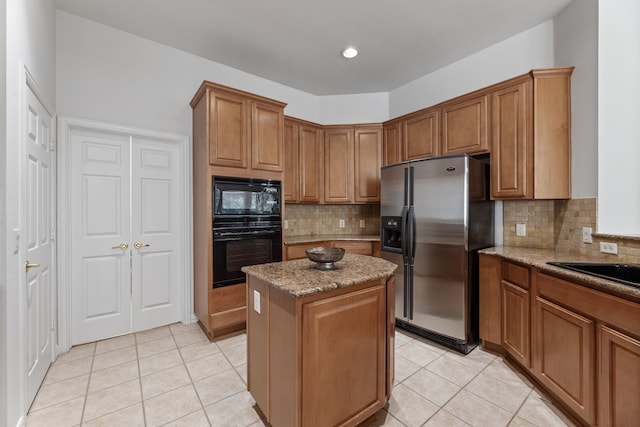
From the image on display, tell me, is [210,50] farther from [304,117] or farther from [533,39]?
[533,39]

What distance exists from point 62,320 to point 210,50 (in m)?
3.12

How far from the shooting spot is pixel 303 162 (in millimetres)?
3844

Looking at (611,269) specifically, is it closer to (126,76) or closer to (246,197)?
(246,197)

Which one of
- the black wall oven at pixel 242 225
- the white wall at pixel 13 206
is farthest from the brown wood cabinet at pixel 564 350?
the white wall at pixel 13 206

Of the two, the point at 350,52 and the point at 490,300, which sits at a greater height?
the point at 350,52

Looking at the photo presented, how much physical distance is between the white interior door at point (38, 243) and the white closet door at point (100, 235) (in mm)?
231

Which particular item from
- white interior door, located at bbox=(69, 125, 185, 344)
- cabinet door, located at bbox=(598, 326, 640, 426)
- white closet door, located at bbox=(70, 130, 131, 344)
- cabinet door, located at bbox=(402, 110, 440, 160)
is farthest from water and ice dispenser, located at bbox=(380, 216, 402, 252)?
white closet door, located at bbox=(70, 130, 131, 344)

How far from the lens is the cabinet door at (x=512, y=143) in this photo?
7.98 feet

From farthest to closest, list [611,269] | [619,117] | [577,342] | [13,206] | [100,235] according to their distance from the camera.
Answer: [100,235] < [619,117] < [611,269] < [577,342] < [13,206]

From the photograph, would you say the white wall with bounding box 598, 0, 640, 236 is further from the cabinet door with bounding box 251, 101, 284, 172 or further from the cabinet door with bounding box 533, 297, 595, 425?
the cabinet door with bounding box 251, 101, 284, 172

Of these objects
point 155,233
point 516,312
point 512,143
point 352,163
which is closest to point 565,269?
point 516,312

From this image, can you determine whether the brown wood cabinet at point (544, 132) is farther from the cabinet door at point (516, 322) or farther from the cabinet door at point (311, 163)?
the cabinet door at point (311, 163)

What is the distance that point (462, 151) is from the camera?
9.56 feet

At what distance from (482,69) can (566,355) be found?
2930 mm
